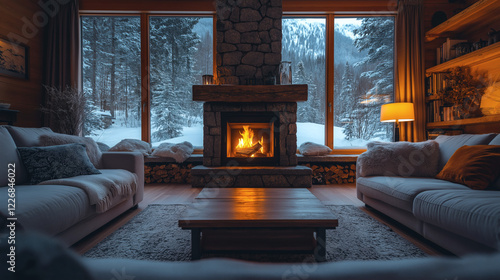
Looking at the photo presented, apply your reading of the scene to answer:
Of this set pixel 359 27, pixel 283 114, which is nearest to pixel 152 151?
pixel 283 114

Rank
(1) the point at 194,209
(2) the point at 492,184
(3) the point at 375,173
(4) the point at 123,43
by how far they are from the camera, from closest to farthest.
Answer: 1. (1) the point at 194,209
2. (2) the point at 492,184
3. (3) the point at 375,173
4. (4) the point at 123,43

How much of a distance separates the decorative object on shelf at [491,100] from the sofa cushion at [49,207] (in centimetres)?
421

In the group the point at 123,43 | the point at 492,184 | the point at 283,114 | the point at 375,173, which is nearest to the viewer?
the point at 492,184

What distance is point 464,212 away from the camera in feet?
4.44

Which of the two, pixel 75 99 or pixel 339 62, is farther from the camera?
pixel 339 62

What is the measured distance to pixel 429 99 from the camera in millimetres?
3986

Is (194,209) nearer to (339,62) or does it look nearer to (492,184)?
(492,184)

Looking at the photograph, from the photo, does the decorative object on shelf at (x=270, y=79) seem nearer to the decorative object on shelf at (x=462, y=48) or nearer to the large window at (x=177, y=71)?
the large window at (x=177, y=71)

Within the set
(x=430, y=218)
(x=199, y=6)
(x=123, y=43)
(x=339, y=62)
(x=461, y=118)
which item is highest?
(x=199, y=6)

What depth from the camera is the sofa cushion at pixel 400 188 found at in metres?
1.81

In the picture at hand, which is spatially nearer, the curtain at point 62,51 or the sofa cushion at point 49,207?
the sofa cushion at point 49,207

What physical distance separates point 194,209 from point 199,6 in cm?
375

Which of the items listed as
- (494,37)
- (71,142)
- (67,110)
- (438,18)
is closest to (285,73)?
(494,37)

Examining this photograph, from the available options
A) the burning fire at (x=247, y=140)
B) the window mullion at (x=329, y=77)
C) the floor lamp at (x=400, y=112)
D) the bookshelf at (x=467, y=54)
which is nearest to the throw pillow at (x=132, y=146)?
the burning fire at (x=247, y=140)
